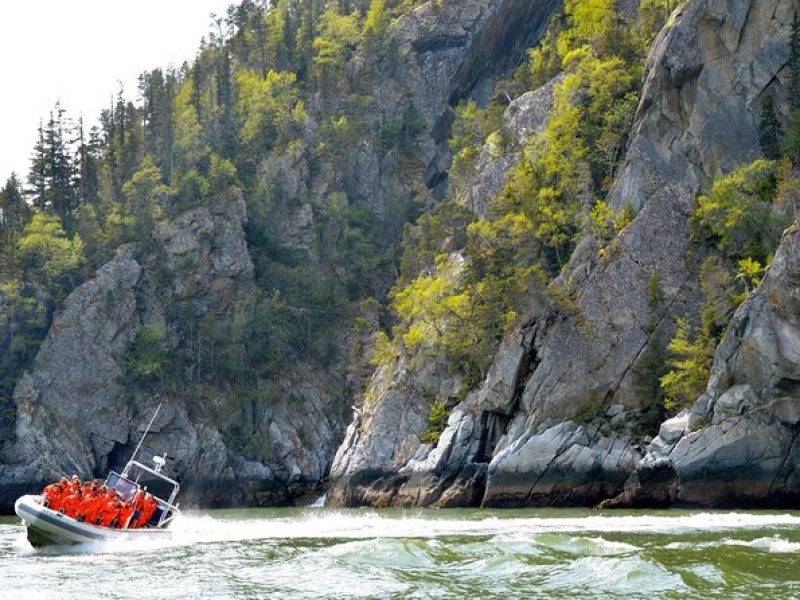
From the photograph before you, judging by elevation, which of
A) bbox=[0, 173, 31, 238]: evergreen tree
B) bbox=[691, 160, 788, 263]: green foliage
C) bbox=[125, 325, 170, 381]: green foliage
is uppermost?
bbox=[0, 173, 31, 238]: evergreen tree

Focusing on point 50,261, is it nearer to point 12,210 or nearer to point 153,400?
point 12,210

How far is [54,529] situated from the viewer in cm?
3344

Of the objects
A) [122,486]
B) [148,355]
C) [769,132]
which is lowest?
[122,486]

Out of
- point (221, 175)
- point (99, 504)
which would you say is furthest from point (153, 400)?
point (99, 504)

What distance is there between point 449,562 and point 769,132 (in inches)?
1437

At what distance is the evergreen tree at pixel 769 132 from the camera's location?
5481 cm

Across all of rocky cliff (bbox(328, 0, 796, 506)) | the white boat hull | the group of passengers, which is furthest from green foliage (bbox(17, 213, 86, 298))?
the white boat hull

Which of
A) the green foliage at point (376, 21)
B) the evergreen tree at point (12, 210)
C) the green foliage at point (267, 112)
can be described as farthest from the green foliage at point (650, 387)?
the green foliage at point (376, 21)

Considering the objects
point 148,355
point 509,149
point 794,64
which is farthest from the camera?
point 148,355

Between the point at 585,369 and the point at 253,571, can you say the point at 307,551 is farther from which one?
the point at 585,369

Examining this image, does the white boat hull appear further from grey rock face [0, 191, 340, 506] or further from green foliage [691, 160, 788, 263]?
grey rock face [0, 191, 340, 506]

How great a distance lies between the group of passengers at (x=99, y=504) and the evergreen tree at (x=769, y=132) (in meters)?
37.0

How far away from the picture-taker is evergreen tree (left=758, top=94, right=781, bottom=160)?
2158 inches

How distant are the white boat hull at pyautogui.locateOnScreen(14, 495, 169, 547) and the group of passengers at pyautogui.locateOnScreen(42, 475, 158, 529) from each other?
58 centimetres
